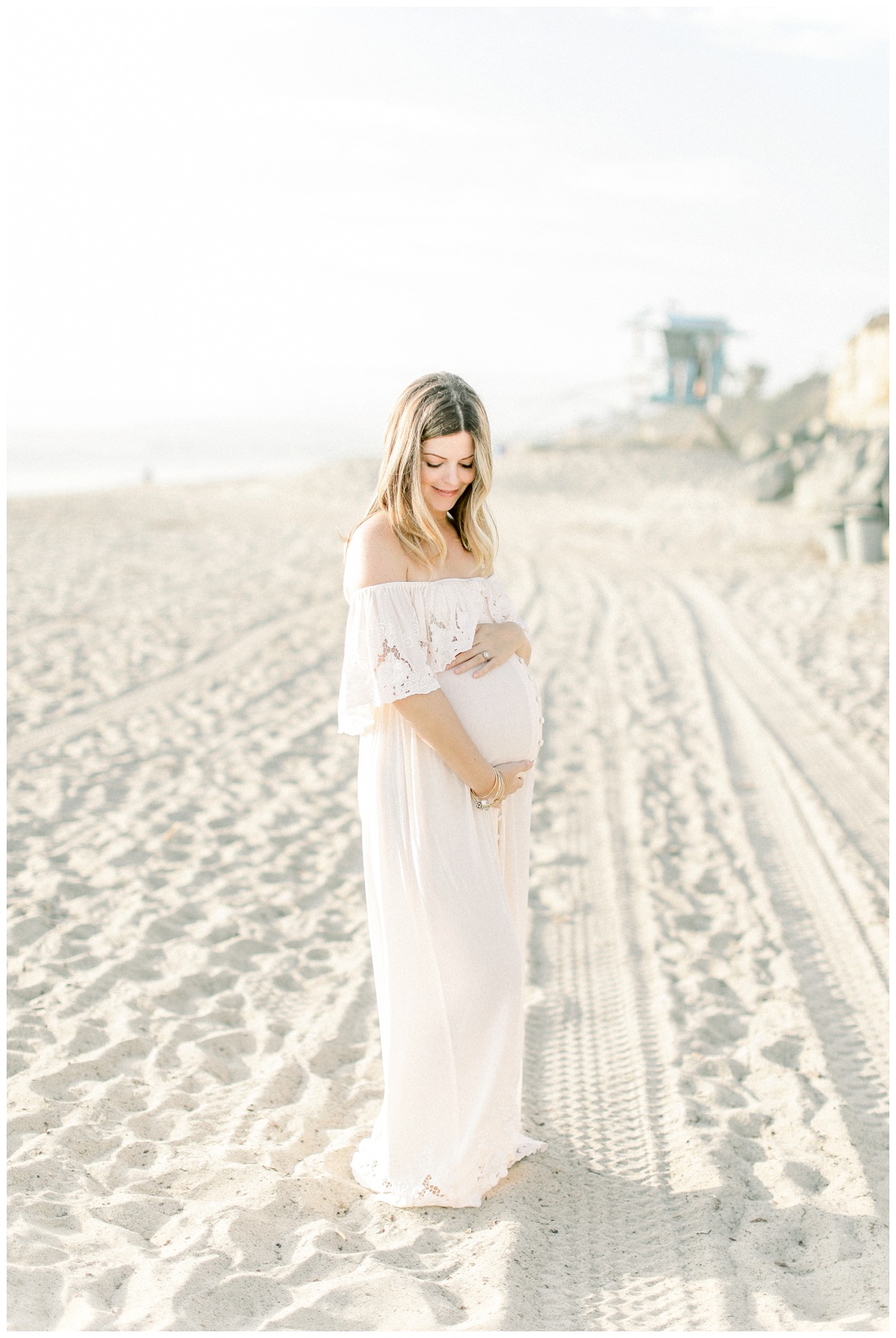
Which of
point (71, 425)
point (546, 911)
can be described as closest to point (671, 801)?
point (546, 911)

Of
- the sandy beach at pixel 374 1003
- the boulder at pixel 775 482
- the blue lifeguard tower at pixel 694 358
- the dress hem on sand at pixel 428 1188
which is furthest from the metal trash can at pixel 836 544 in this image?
the blue lifeguard tower at pixel 694 358

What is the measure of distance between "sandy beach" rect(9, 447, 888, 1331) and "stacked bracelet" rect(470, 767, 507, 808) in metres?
1.08

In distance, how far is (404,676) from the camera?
8.50 ft

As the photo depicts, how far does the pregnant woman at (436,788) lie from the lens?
8.64 ft

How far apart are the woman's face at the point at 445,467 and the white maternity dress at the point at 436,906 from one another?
22cm

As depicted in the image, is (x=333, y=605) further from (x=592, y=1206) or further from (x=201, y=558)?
(x=592, y=1206)

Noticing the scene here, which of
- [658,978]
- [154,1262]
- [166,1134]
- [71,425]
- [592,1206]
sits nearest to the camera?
[154,1262]

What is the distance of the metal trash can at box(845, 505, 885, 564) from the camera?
46.7 ft

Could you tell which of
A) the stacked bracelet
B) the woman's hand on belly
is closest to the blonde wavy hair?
the woman's hand on belly

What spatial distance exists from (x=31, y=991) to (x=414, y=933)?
201 cm

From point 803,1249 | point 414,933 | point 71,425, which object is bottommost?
point 803,1249

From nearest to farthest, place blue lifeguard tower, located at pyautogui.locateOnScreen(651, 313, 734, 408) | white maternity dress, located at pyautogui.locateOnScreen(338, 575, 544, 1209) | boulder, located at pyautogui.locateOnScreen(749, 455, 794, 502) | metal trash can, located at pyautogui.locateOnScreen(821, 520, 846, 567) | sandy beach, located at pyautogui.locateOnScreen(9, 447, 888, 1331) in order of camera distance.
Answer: sandy beach, located at pyautogui.locateOnScreen(9, 447, 888, 1331) → white maternity dress, located at pyautogui.locateOnScreen(338, 575, 544, 1209) → metal trash can, located at pyautogui.locateOnScreen(821, 520, 846, 567) → boulder, located at pyautogui.locateOnScreen(749, 455, 794, 502) → blue lifeguard tower, located at pyautogui.locateOnScreen(651, 313, 734, 408)

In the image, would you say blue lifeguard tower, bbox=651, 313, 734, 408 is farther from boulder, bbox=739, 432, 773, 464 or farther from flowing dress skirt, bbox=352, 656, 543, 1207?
flowing dress skirt, bbox=352, 656, 543, 1207

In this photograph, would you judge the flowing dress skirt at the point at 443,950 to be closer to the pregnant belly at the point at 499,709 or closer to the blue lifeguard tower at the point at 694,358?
the pregnant belly at the point at 499,709
